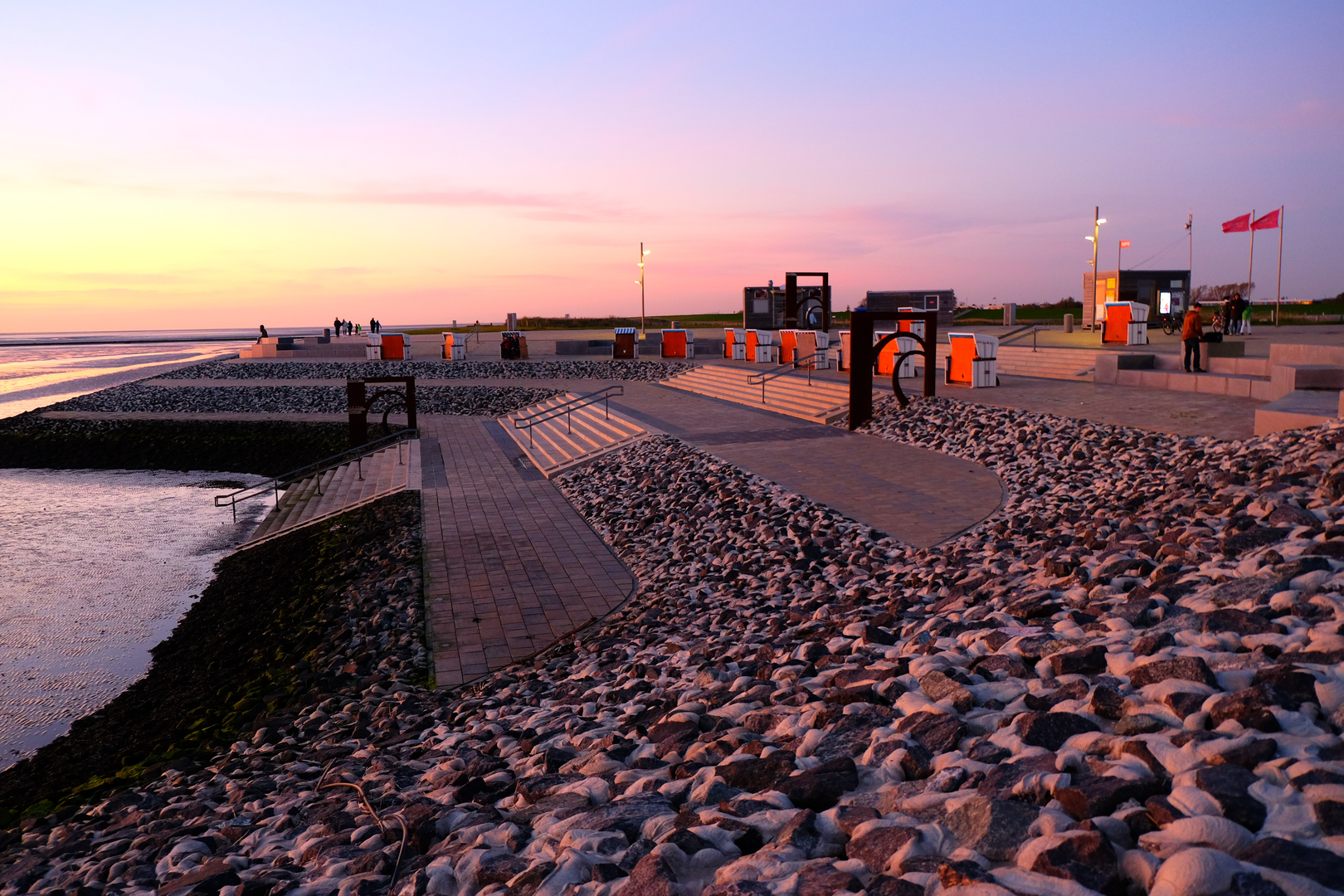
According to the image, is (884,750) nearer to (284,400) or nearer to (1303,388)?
(1303,388)

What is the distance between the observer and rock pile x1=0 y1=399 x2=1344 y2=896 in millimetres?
3088

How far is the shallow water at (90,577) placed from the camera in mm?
10969

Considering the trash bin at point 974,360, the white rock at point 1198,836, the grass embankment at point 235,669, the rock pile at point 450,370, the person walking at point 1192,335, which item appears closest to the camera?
the white rock at point 1198,836

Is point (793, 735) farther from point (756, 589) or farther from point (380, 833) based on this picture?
point (756, 589)

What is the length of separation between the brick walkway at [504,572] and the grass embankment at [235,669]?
2.41 ft

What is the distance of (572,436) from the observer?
69.0 feet

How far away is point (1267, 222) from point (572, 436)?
3224 cm

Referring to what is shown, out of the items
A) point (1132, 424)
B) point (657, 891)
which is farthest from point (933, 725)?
point (1132, 424)

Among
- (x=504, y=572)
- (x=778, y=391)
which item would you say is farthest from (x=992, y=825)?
(x=778, y=391)

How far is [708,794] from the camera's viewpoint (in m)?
4.02

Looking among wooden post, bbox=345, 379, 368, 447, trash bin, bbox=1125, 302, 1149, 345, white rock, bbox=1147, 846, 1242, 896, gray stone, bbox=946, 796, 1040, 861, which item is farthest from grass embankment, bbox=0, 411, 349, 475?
white rock, bbox=1147, 846, 1242, 896

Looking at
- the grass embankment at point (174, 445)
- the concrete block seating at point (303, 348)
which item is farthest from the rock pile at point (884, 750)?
the concrete block seating at point (303, 348)

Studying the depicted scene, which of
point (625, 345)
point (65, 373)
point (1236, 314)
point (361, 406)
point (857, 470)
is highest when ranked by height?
point (1236, 314)

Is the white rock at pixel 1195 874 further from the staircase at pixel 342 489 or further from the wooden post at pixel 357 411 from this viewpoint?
the wooden post at pixel 357 411
